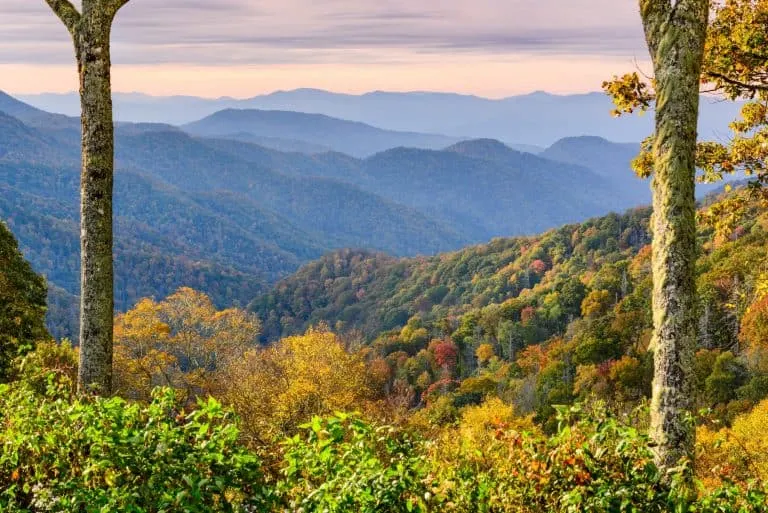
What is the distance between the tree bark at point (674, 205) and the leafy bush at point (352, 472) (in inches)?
87.7

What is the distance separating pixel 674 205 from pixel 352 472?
340cm

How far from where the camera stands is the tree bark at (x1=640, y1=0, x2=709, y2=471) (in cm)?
588

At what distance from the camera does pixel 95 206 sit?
783 centimetres

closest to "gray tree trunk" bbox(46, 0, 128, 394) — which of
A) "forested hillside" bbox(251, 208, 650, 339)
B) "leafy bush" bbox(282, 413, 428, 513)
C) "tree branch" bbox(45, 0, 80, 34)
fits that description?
"tree branch" bbox(45, 0, 80, 34)

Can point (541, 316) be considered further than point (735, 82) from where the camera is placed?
Yes

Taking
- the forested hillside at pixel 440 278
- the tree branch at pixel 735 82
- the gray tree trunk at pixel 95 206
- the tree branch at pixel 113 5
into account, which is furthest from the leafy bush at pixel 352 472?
the forested hillside at pixel 440 278

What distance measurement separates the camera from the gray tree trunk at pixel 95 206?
7648mm

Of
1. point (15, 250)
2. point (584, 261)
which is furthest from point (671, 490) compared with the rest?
point (584, 261)

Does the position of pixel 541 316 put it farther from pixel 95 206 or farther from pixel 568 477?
pixel 568 477

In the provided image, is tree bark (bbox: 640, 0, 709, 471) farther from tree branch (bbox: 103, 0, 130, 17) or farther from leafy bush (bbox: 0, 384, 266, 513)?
tree branch (bbox: 103, 0, 130, 17)

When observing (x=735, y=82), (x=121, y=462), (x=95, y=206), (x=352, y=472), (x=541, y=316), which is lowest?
(x=541, y=316)

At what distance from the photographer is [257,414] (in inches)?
966

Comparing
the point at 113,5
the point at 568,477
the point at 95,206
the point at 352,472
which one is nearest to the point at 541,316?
the point at 95,206

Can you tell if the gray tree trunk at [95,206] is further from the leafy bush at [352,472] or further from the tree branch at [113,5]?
the leafy bush at [352,472]
